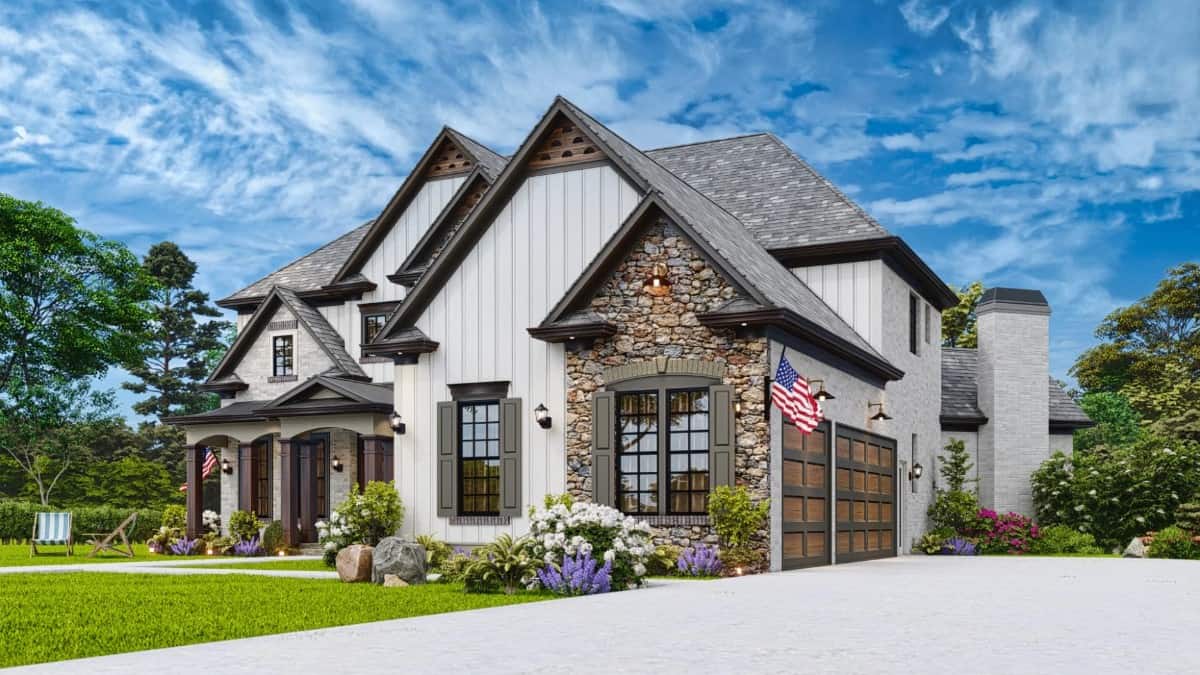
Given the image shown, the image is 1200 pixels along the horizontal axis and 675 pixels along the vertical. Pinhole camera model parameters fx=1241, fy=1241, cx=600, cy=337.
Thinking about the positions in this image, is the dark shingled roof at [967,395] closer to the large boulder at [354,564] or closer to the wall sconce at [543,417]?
the wall sconce at [543,417]

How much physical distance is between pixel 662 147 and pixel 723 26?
3836mm

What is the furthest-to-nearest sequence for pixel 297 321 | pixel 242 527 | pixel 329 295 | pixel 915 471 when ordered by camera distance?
pixel 329 295
pixel 297 321
pixel 915 471
pixel 242 527

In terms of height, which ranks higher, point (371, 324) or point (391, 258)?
point (391, 258)

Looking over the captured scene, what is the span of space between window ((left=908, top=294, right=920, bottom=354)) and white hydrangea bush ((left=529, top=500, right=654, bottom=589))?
13.3 metres

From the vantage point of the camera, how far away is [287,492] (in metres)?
25.6

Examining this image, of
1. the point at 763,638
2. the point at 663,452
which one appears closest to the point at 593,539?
the point at 663,452

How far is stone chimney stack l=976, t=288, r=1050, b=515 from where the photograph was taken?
3025 cm

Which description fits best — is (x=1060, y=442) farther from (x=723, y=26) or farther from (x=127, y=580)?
(x=127, y=580)

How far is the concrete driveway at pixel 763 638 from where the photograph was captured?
26.1 feet

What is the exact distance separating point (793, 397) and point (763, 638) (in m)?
8.78

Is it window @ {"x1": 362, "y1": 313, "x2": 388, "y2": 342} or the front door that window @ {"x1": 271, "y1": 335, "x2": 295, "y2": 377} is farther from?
the front door

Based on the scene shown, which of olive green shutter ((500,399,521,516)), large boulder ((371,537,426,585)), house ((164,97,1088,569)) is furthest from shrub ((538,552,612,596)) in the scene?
olive green shutter ((500,399,521,516))

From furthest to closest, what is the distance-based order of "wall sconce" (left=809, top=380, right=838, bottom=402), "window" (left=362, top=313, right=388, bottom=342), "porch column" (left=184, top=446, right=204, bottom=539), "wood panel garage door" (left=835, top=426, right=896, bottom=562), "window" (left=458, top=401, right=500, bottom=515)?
"window" (left=362, top=313, right=388, bottom=342) < "porch column" (left=184, top=446, right=204, bottom=539) < "wood panel garage door" (left=835, top=426, right=896, bottom=562) < "window" (left=458, top=401, right=500, bottom=515) < "wall sconce" (left=809, top=380, right=838, bottom=402)

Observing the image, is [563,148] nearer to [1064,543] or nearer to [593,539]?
[593,539]
